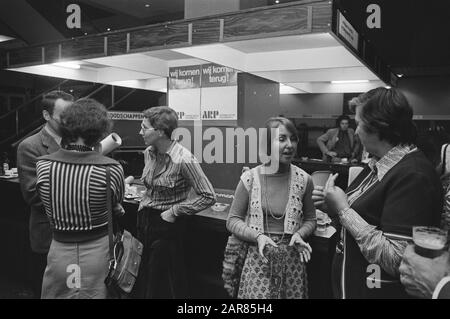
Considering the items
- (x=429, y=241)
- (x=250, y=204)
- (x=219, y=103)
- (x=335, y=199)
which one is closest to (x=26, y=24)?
(x=219, y=103)

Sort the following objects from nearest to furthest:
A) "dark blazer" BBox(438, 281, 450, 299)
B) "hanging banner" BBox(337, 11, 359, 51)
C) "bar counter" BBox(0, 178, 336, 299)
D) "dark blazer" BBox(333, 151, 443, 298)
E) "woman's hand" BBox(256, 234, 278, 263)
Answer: "dark blazer" BBox(438, 281, 450, 299) < "dark blazer" BBox(333, 151, 443, 298) < "woman's hand" BBox(256, 234, 278, 263) < "bar counter" BBox(0, 178, 336, 299) < "hanging banner" BBox(337, 11, 359, 51)

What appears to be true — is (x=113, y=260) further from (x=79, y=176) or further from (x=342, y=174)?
(x=342, y=174)

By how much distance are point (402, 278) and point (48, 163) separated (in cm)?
173

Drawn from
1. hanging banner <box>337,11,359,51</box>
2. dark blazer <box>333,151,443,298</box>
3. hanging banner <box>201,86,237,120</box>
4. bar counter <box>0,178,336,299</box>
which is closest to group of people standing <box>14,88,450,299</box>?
dark blazer <box>333,151,443,298</box>

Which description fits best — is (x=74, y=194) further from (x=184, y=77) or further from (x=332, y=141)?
(x=332, y=141)

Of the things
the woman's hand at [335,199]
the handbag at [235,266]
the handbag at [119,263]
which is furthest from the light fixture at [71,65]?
the woman's hand at [335,199]

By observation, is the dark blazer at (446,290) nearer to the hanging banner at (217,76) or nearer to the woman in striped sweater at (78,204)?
the woman in striped sweater at (78,204)

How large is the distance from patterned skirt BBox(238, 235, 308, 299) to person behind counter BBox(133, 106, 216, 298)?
2.16ft

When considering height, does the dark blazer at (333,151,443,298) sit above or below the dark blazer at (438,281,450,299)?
above

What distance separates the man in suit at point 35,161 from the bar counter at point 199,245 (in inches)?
30.1

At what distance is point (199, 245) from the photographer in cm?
304

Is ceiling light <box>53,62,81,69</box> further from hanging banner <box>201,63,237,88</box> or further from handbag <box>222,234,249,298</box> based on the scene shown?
handbag <box>222,234,249,298</box>

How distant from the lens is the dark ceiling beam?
22.9 ft

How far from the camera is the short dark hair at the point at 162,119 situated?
2582mm
